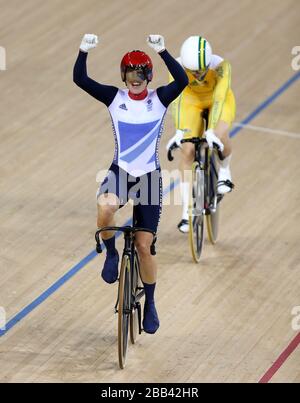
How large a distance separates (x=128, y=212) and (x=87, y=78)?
206cm

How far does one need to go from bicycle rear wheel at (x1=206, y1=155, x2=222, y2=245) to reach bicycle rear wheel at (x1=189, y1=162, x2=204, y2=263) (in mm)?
84

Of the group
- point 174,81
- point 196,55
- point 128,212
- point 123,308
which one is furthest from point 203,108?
point 123,308

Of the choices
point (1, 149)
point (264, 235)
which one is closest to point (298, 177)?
point (264, 235)

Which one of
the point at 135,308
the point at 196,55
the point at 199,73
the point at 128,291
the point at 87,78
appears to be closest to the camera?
the point at 87,78

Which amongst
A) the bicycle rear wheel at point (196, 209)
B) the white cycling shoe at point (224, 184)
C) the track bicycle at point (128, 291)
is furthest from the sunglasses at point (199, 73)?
the track bicycle at point (128, 291)

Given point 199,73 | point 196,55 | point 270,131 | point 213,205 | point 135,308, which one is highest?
point 196,55

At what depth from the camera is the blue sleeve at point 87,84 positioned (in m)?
→ 5.66

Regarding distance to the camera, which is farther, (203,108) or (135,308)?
(203,108)

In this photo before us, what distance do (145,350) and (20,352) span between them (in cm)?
68

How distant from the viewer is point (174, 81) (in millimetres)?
5719

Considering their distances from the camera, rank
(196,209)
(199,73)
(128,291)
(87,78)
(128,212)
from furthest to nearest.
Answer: (128,212), (196,209), (199,73), (128,291), (87,78)

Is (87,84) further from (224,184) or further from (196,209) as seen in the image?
(224,184)

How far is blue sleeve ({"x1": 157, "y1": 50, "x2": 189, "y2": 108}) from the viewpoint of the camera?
564 cm

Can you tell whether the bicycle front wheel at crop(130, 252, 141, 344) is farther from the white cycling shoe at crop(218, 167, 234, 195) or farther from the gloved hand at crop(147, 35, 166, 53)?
the white cycling shoe at crop(218, 167, 234, 195)
